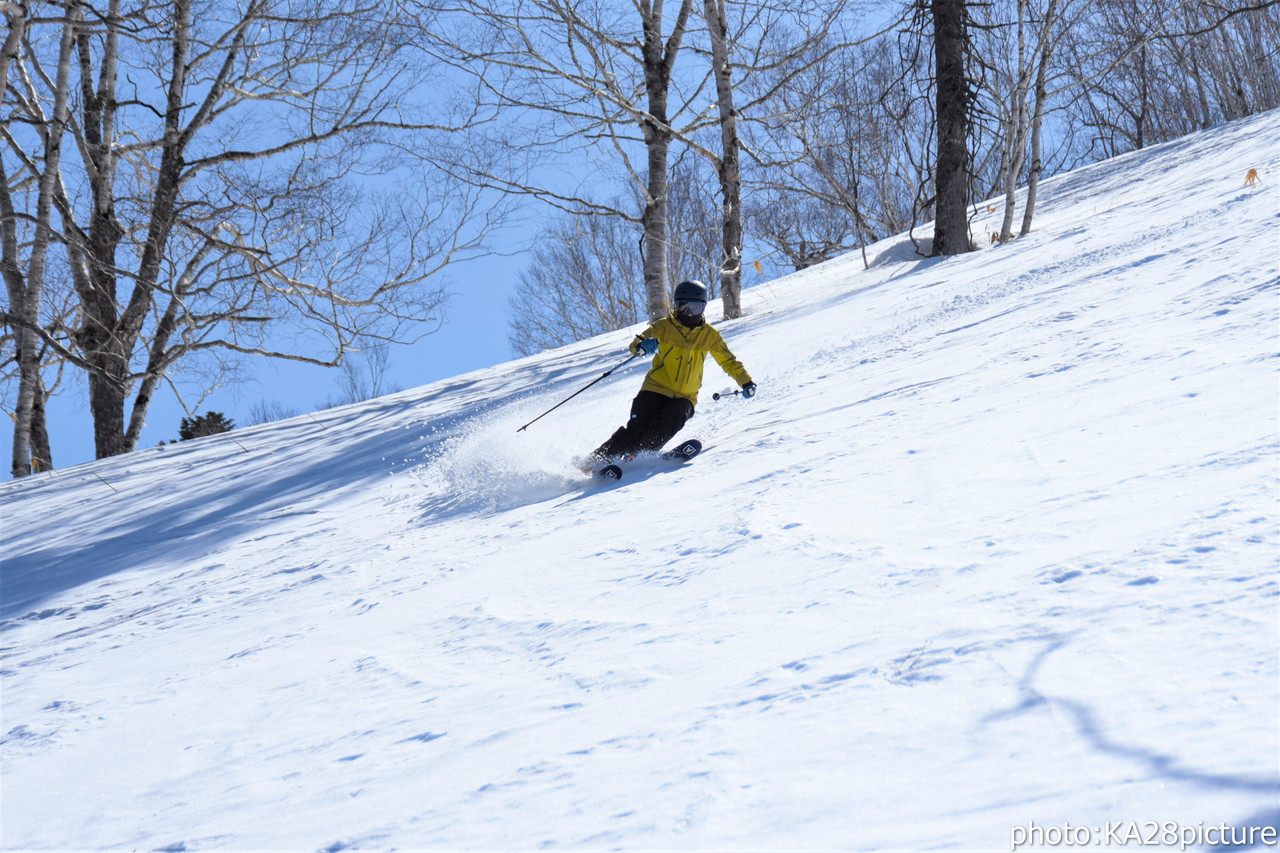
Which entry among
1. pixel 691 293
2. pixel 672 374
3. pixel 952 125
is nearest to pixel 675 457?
pixel 672 374

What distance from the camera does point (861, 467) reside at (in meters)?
3.74

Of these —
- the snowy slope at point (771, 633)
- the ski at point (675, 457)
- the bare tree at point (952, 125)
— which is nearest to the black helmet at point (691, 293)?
the snowy slope at point (771, 633)

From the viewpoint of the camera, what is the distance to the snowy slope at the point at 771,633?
160cm

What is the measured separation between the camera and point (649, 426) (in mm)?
5852

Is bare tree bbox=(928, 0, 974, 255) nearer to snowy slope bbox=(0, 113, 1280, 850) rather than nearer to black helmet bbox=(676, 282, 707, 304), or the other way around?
snowy slope bbox=(0, 113, 1280, 850)

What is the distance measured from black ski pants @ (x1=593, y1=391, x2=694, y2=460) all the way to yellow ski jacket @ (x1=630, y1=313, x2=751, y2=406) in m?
0.06

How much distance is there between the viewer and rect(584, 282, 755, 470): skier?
19.1 feet

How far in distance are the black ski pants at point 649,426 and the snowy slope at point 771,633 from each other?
34 centimetres

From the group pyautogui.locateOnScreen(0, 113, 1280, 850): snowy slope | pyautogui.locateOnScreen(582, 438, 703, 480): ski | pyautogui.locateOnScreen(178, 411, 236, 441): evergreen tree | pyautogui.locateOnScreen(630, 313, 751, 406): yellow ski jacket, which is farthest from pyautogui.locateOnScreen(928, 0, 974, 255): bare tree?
pyautogui.locateOnScreen(178, 411, 236, 441): evergreen tree

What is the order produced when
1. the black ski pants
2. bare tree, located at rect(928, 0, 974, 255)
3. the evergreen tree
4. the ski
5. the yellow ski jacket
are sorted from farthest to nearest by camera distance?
1. the evergreen tree
2. bare tree, located at rect(928, 0, 974, 255)
3. the yellow ski jacket
4. the black ski pants
5. the ski

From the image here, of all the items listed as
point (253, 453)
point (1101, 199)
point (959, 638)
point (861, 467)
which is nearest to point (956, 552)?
point (959, 638)

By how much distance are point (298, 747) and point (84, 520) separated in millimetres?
6476

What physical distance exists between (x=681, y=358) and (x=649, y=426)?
516 mm

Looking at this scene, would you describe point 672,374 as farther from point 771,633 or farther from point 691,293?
point 771,633
